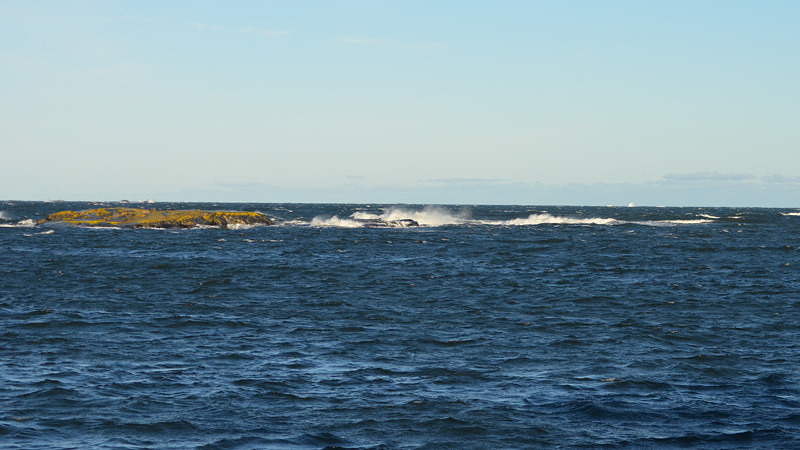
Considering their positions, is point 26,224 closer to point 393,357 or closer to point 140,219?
point 140,219

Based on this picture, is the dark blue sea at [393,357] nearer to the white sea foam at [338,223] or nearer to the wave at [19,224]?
the wave at [19,224]

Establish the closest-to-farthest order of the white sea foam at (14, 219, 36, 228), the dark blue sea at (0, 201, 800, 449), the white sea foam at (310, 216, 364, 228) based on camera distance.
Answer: the dark blue sea at (0, 201, 800, 449)
the white sea foam at (14, 219, 36, 228)
the white sea foam at (310, 216, 364, 228)

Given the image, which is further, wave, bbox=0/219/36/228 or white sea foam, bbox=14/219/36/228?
white sea foam, bbox=14/219/36/228

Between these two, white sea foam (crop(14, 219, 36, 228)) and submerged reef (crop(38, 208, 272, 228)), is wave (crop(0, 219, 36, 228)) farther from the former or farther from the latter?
submerged reef (crop(38, 208, 272, 228))

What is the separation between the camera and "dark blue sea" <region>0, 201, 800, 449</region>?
37.9 feet

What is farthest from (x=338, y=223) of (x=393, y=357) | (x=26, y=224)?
(x=393, y=357)

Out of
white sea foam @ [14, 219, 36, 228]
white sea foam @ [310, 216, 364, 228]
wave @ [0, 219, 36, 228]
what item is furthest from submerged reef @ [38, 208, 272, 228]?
white sea foam @ [310, 216, 364, 228]

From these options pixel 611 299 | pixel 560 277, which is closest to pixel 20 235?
pixel 560 277

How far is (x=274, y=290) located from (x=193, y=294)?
330cm

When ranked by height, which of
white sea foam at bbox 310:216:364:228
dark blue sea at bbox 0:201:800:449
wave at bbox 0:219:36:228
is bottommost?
dark blue sea at bbox 0:201:800:449

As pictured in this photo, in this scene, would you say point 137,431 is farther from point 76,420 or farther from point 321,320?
point 321,320

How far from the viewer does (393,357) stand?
1677cm

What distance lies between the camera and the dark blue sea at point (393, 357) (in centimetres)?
1156

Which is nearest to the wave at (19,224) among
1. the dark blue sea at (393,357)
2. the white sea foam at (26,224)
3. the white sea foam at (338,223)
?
the white sea foam at (26,224)
